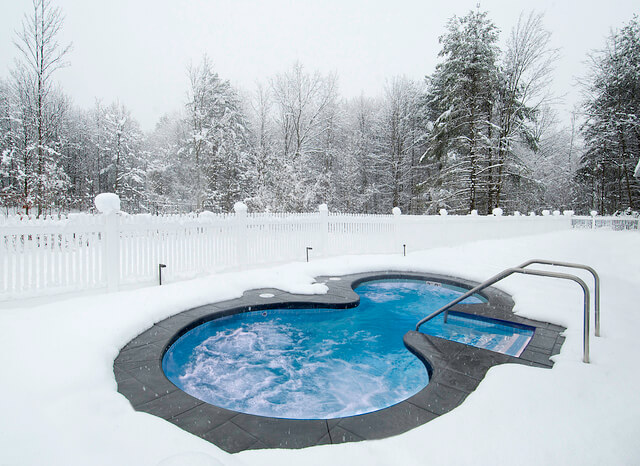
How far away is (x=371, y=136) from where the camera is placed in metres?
23.1

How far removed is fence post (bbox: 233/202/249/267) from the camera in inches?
266

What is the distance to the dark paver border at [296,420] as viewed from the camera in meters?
2.01

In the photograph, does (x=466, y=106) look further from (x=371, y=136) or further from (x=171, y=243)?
(x=171, y=243)

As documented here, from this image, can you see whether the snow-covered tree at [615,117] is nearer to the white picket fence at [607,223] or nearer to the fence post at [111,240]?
the white picket fence at [607,223]

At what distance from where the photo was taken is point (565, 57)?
1579 cm

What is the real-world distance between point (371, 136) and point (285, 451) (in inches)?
911

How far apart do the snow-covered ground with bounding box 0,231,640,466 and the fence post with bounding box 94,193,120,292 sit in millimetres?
753

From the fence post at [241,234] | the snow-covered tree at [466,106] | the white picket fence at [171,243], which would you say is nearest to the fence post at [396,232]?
the white picket fence at [171,243]

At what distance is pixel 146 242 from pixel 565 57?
66.0 ft

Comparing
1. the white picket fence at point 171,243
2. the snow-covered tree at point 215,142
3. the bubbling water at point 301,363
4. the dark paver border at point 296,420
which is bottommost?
the bubbling water at point 301,363

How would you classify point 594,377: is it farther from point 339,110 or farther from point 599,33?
point 599,33

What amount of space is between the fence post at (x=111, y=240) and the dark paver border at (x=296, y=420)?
152 centimetres

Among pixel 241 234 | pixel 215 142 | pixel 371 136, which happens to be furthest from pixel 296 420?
pixel 371 136

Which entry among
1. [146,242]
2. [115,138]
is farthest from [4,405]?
[115,138]
